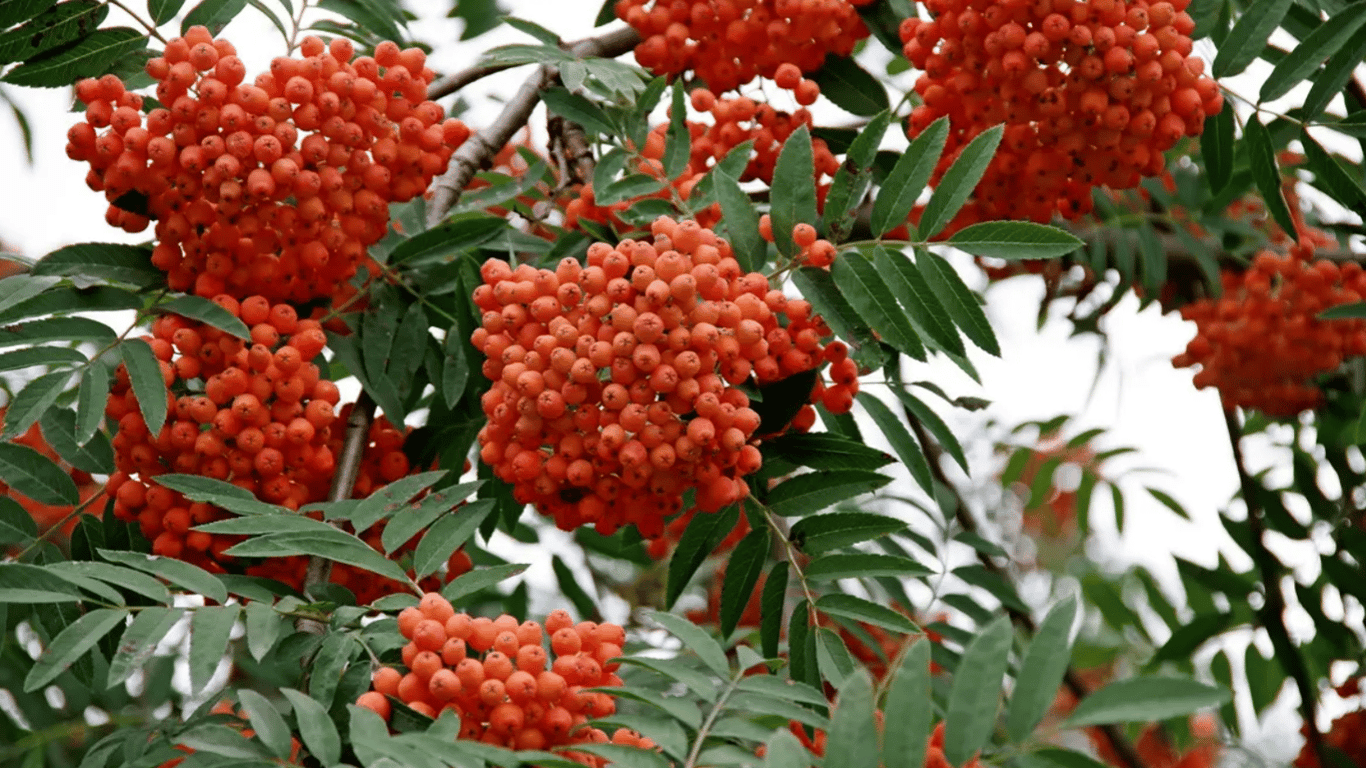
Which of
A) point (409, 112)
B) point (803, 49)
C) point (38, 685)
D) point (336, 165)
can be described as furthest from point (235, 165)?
point (803, 49)

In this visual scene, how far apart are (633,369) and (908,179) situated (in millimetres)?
646

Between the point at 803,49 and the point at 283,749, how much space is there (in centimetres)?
183

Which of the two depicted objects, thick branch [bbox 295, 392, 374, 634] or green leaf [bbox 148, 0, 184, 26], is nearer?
thick branch [bbox 295, 392, 374, 634]

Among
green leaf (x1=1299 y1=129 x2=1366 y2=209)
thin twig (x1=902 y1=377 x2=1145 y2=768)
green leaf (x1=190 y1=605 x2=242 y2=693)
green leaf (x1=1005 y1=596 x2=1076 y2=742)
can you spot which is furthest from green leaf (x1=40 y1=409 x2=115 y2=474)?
green leaf (x1=1299 y1=129 x2=1366 y2=209)

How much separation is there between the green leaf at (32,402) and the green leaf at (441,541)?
0.72m

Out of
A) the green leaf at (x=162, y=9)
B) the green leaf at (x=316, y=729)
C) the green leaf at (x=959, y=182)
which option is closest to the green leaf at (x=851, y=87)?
the green leaf at (x=959, y=182)

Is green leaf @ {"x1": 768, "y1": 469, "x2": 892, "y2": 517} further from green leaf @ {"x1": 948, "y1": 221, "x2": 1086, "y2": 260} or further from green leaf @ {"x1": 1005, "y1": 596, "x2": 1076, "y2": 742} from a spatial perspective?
green leaf @ {"x1": 1005, "y1": 596, "x2": 1076, "y2": 742}

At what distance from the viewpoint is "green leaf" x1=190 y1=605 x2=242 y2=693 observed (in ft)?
6.60

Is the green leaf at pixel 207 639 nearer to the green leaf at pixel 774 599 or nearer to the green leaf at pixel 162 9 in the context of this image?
the green leaf at pixel 774 599

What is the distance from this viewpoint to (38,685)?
1.94 m

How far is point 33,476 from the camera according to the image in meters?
2.59

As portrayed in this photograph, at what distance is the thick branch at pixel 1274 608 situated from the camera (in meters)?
3.52

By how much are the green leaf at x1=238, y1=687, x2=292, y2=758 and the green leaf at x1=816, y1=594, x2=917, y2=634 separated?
970 millimetres

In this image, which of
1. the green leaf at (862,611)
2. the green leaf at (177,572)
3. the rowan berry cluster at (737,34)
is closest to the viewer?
the green leaf at (177,572)
